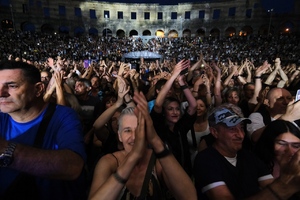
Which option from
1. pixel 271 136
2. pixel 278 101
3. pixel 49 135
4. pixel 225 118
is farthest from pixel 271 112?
pixel 49 135

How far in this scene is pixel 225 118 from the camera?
99.0 inches

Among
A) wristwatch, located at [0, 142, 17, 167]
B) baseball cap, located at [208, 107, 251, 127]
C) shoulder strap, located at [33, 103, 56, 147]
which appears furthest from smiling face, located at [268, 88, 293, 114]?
wristwatch, located at [0, 142, 17, 167]

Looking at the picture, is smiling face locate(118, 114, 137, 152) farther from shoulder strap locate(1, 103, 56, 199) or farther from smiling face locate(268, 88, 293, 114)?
smiling face locate(268, 88, 293, 114)

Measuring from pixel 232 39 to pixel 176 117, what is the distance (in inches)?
1751

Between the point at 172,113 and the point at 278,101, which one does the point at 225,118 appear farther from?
the point at 278,101

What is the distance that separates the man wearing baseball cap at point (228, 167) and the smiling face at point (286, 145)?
0.67 feet

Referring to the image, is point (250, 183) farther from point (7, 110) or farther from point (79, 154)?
point (7, 110)

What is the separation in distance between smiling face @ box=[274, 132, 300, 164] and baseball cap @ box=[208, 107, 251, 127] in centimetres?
37

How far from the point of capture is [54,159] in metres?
1.40

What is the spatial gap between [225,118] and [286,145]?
62cm

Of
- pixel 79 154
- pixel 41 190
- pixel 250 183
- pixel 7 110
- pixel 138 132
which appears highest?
pixel 7 110

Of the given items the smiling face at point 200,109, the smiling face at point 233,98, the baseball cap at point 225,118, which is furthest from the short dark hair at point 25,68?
the smiling face at point 233,98

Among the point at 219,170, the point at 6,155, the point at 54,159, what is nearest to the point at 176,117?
the point at 219,170

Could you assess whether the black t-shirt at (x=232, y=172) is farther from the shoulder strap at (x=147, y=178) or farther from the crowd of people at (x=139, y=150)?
the shoulder strap at (x=147, y=178)
